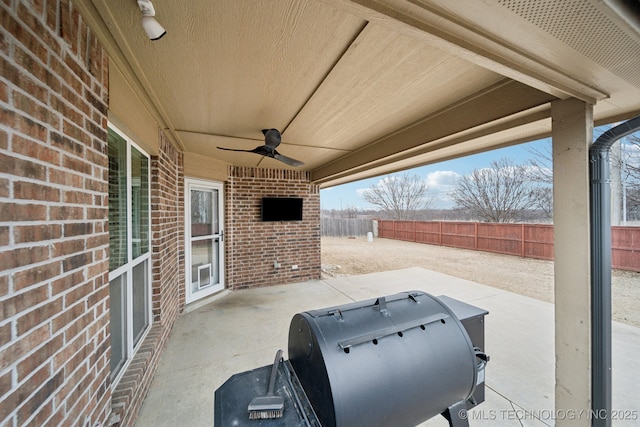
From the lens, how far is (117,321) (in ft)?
6.37

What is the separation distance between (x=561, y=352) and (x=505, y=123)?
178 centimetres

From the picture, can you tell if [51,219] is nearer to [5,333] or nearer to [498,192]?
[5,333]

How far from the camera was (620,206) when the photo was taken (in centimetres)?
832

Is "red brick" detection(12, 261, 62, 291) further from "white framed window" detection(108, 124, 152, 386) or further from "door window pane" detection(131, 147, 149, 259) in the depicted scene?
"door window pane" detection(131, 147, 149, 259)

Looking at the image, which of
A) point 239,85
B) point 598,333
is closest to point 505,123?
point 598,333

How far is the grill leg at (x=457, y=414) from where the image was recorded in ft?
4.07

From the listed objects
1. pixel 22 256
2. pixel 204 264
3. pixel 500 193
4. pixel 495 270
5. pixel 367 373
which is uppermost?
pixel 500 193

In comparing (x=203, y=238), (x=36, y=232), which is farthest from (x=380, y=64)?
(x=203, y=238)

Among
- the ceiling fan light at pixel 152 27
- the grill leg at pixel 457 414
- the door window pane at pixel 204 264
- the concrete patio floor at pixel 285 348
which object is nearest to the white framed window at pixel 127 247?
the concrete patio floor at pixel 285 348

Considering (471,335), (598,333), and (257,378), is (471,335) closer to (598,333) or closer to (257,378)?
(598,333)

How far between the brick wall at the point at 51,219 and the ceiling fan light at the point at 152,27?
343 mm

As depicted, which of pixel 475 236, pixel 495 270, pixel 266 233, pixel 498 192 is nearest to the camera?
pixel 266 233

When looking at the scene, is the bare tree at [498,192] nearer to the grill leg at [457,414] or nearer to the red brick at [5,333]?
the grill leg at [457,414]

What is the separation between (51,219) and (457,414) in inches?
84.5
